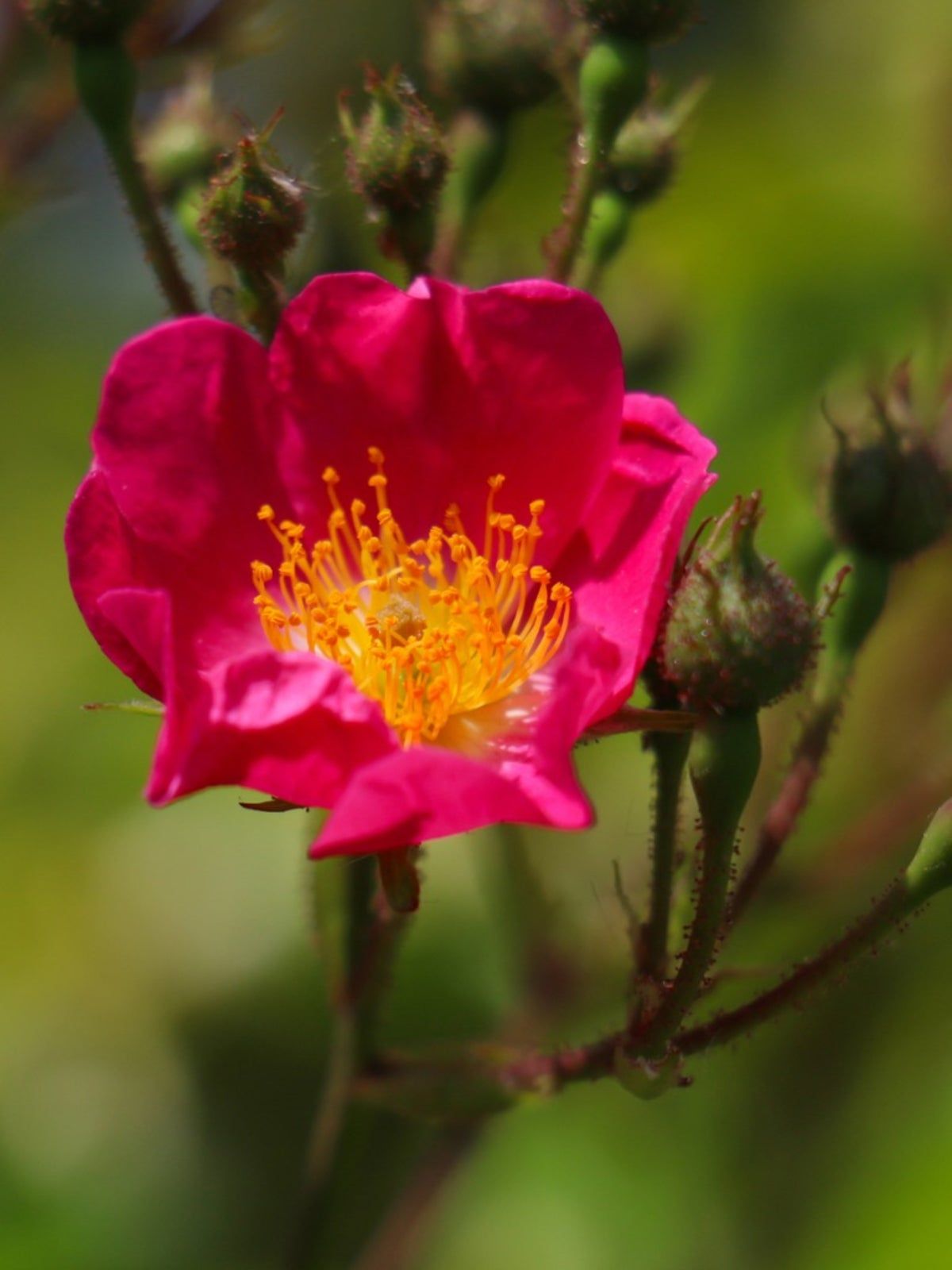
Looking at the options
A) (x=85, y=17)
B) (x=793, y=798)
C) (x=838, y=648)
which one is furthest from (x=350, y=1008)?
(x=85, y=17)

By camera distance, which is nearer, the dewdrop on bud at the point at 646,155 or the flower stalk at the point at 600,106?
the flower stalk at the point at 600,106

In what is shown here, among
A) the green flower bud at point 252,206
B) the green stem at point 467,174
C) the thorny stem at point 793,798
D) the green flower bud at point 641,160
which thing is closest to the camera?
the green flower bud at point 252,206

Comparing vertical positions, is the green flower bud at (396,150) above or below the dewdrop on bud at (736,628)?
above

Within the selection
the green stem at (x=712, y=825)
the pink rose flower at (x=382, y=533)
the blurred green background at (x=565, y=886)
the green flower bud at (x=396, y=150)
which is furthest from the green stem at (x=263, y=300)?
the green stem at (x=712, y=825)

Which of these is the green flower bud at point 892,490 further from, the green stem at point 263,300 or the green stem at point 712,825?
the green stem at point 263,300

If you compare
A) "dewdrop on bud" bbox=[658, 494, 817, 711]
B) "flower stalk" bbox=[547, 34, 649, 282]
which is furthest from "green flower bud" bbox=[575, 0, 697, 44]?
"dewdrop on bud" bbox=[658, 494, 817, 711]

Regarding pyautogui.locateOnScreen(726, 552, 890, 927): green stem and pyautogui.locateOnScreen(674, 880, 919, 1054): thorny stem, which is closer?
pyautogui.locateOnScreen(674, 880, 919, 1054): thorny stem

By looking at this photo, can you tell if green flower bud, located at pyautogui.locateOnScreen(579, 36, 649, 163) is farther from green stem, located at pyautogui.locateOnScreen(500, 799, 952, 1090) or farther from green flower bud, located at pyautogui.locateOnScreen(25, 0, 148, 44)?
green stem, located at pyautogui.locateOnScreen(500, 799, 952, 1090)
